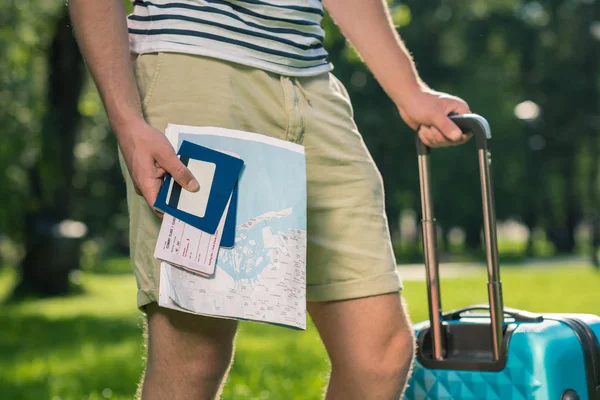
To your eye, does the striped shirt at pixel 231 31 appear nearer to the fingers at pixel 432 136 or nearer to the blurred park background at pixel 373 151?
the fingers at pixel 432 136

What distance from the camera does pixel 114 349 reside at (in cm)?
771

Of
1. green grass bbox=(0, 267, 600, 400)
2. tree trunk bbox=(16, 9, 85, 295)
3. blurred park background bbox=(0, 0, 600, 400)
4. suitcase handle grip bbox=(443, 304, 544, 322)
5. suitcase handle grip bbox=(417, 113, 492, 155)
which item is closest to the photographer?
suitcase handle grip bbox=(417, 113, 492, 155)

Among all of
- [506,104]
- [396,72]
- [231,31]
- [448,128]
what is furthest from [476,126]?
[506,104]

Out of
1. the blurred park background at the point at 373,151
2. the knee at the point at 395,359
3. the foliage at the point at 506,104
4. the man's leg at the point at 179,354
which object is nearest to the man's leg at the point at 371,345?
the knee at the point at 395,359

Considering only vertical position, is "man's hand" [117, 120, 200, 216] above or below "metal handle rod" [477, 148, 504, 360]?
above

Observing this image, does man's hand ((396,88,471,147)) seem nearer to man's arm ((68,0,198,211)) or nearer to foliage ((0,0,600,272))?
man's arm ((68,0,198,211))

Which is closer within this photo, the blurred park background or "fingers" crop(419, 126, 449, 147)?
"fingers" crop(419, 126, 449, 147)

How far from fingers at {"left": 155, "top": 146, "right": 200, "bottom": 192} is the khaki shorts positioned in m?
0.13

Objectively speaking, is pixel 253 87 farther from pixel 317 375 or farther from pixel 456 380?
pixel 317 375

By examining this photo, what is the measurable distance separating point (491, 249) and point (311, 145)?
20.5 inches

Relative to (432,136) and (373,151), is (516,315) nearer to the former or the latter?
(432,136)

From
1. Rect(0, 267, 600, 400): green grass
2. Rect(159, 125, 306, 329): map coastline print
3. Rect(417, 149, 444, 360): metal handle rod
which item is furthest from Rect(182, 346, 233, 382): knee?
Rect(417, 149, 444, 360): metal handle rod

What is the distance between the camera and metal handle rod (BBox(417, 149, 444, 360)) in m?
2.46

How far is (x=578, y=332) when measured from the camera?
247cm
